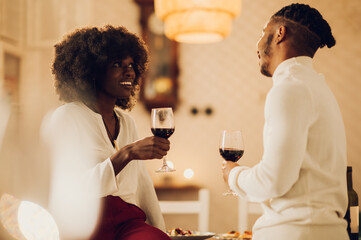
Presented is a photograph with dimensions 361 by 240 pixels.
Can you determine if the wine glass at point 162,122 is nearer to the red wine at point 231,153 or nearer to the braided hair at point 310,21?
the red wine at point 231,153

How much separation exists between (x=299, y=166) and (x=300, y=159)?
0.02 meters

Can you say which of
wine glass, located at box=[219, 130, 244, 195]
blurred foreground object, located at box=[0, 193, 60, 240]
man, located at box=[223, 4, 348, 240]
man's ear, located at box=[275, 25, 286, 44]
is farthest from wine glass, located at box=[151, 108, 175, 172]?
blurred foreground object, located at box=[0, 193, 60, 240]

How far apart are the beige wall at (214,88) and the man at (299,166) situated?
306cm

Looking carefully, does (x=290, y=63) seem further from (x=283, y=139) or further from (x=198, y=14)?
(x=198, y=14)

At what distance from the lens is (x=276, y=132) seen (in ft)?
3.67

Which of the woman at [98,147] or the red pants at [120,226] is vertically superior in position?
the woman at [98,147]

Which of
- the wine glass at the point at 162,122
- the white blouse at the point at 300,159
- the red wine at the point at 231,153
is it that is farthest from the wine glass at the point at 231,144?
the white blouse at the point at 300,159

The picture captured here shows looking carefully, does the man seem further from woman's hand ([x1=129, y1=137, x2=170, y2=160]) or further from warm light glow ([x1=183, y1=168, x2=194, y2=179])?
warm light glow ([x1=183, y1=168, x2=194, y2=179])

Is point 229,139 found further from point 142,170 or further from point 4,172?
point 4,172

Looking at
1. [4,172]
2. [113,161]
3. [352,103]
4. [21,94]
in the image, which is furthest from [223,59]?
[113,161]

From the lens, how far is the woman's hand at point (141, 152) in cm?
140

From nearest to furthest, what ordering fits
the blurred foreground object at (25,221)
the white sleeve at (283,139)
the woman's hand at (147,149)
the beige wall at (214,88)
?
the white sleeve at (283,139) → the woman's hand at (147,149) → the blurred foreground object at (25,221) → the beige wall at (214,88)

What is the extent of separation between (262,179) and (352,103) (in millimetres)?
3381

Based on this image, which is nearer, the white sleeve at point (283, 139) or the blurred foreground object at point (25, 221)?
the white sleeve at point (283, 139)
